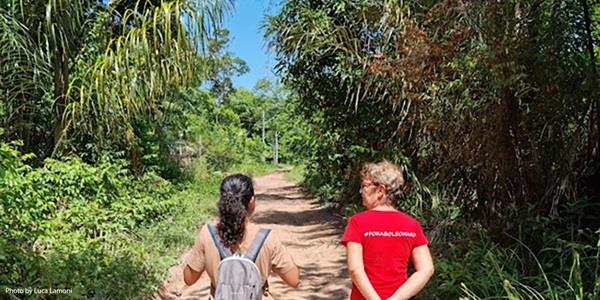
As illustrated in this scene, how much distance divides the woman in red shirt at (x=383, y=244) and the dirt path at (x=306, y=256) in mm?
3246

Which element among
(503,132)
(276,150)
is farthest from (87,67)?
(276,150)

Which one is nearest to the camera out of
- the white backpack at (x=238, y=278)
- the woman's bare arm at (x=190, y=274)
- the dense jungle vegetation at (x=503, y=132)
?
the white backpack at (x=238, y=278)

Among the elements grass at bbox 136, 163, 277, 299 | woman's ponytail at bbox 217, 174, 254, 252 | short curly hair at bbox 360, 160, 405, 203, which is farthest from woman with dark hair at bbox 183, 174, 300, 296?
grass at bbox 136, 163, 277, 299

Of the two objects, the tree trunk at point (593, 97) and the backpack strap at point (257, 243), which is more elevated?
the tree trunk at point (593, 97)

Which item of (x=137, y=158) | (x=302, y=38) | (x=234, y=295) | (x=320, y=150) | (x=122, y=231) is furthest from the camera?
(x=320, y=150)

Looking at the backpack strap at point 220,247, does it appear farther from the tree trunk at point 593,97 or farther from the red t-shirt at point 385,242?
the tree trunk at point 593,97

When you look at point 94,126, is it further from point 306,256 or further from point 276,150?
point 276,150

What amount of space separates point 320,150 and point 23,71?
6655 mm

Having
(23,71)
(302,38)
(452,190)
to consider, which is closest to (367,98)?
(302,38)

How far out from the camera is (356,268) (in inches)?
101

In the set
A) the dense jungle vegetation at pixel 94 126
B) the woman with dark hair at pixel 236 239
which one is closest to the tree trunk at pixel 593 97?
the woman with dark hair at pixel 236 239

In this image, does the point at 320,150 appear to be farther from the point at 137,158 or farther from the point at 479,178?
the point at 479,178

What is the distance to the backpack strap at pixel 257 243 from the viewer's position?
2.35 m

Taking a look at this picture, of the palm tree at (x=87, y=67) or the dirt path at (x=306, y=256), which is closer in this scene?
the dirt path at (x=306, y=256)
